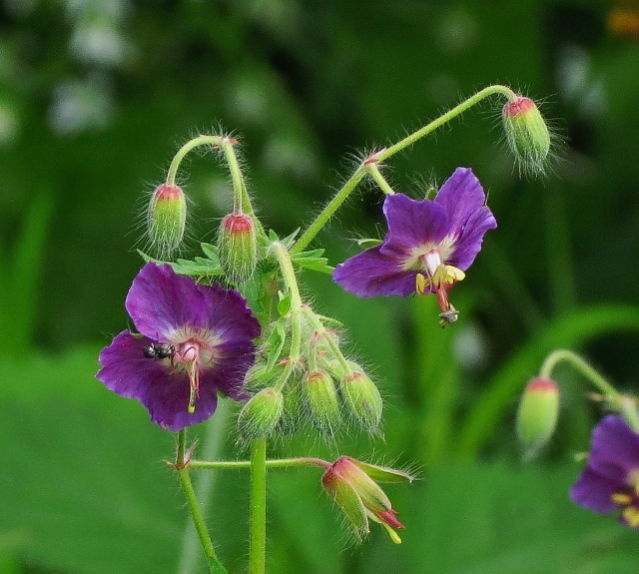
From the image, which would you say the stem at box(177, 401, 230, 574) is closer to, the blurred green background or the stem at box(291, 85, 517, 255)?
the blurred green background

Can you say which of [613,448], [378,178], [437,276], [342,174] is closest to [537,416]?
[613,448]

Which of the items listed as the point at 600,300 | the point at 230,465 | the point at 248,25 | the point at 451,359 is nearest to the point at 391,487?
the point at 451,359

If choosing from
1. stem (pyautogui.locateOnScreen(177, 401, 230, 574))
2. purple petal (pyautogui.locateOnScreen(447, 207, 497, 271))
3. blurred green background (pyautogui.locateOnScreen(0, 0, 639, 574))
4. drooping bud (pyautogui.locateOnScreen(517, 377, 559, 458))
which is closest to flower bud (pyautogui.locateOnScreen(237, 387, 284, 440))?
purple petal (pyautogui.locateOnScreen(447, 207, 497, 271))

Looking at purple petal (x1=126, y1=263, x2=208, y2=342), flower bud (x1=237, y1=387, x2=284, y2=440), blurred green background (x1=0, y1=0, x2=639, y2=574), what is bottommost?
flower bud (x1=237, y1=387, x2=284, y2=440)

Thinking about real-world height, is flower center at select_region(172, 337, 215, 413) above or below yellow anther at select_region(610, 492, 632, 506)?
above

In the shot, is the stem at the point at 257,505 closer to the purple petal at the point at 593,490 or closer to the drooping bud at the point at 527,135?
the drooping bud at the point at 527,135

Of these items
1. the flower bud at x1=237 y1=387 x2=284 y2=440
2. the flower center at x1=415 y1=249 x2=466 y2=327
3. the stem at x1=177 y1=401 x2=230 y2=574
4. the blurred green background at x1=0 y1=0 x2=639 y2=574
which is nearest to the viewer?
the flower bud at x1=237 y1=387 x2=284 y2=440
